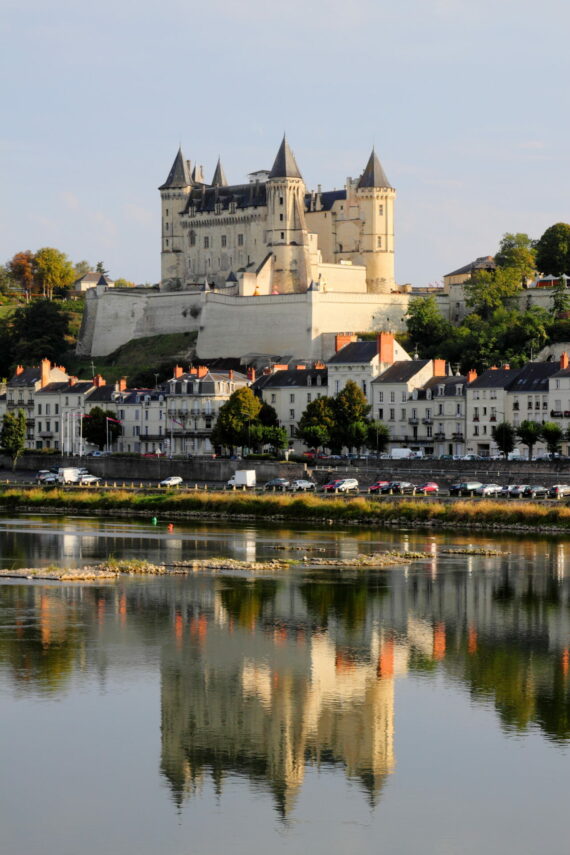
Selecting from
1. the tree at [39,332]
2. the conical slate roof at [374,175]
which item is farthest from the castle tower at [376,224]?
the tree at [39,332]

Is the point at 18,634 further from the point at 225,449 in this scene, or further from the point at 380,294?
the point at 380,294

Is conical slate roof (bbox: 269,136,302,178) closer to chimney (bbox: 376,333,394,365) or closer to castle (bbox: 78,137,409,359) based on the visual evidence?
castle (bbox: 78,137,409,359)

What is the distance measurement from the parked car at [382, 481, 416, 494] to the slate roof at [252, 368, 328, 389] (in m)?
14.9

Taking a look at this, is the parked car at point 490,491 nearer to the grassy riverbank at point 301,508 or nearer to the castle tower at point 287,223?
the grassy riverbank at point 301,508

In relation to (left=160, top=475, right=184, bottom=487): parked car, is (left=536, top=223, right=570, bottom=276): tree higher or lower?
higher

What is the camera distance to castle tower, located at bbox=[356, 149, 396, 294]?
8812 centimetres

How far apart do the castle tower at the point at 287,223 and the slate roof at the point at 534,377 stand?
25.5 meters

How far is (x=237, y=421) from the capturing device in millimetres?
61781

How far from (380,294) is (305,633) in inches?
2245

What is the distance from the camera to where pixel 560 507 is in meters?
45.8

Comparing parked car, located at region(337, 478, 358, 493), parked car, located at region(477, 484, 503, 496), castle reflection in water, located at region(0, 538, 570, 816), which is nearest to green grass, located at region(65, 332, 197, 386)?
parked car, located at region(337, 478, 358, 493)

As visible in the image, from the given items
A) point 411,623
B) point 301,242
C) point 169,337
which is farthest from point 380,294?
point 411,623

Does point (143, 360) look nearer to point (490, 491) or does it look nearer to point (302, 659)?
point (490, 491)

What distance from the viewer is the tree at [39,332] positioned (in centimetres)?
8931
